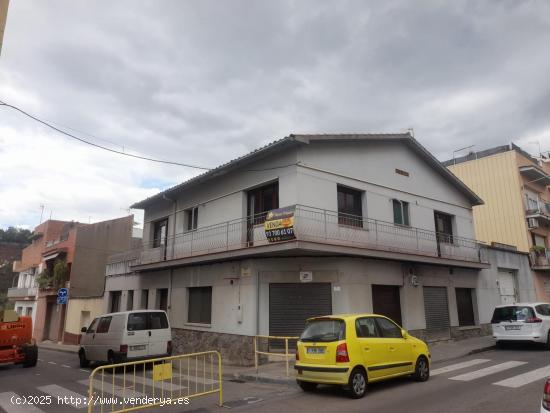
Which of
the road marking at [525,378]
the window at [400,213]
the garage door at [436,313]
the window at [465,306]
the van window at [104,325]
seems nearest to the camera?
the road marking at [525,378]

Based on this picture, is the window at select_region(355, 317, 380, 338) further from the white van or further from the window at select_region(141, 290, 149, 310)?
the window at select_region(141, 290, 149, 310)

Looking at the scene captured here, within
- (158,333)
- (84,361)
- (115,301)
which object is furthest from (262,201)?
(115,301)

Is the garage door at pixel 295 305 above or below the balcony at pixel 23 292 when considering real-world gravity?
below

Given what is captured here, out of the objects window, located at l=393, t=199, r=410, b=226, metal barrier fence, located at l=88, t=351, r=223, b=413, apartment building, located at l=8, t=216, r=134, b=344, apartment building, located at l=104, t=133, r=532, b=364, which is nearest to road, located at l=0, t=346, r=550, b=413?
metal barrier fence, located at l=88, t=351, r=223, b=413

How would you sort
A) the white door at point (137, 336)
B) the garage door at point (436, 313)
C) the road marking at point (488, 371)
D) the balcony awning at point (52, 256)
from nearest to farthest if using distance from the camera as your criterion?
the road marking at point (488, 371)
the white door at point (137, 336)
the garage door at point (436, 313)
the balcony awning at point (52, 256)

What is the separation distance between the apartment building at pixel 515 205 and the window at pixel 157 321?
20711 mm

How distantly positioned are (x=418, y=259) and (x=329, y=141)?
18.4 feet

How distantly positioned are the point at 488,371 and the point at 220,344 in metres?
8.31

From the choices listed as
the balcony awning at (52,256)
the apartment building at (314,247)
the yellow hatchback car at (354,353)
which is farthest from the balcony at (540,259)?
the balcony awning at (52,256)

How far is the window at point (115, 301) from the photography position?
22.5 metres

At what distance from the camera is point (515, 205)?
25.1 m

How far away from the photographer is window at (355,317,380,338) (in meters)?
8.20

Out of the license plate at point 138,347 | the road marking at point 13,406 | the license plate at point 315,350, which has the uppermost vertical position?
the license plate at point 315,350

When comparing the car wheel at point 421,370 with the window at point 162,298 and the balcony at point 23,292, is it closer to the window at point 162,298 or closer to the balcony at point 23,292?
the window at point 162,298
